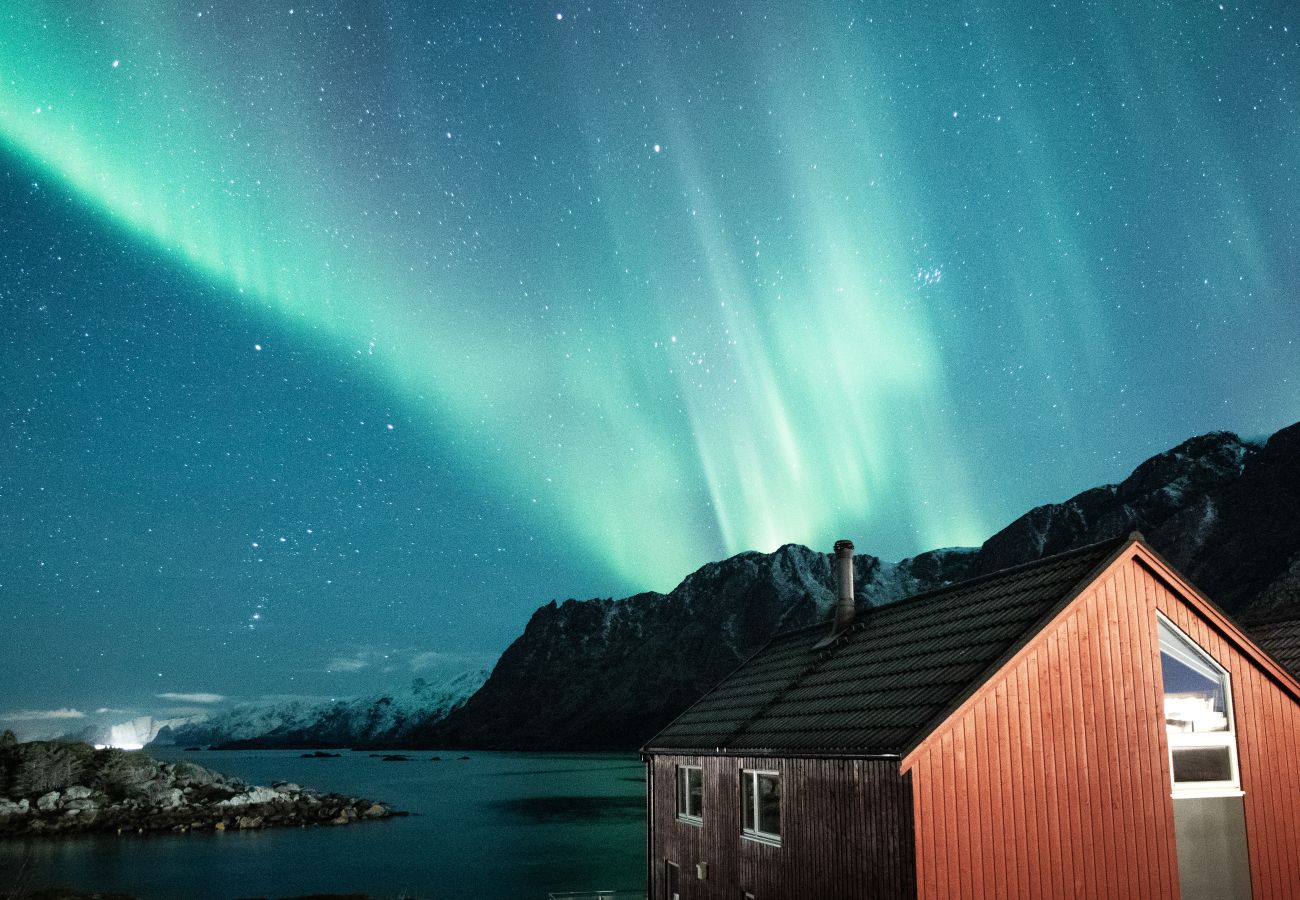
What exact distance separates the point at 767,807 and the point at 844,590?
5.09 m

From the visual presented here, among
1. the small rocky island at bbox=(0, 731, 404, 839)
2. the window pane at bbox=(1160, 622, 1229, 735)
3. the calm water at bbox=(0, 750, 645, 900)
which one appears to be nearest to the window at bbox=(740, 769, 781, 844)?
the window pane at bbox=(1160, 622, 1229, 735)

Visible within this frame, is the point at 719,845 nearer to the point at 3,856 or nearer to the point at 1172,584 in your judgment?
the point at 1172,584

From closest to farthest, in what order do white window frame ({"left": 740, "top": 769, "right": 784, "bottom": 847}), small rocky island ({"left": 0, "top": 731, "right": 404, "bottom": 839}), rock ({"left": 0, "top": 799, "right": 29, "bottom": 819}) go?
white window frame ({"left": 740, "top": 769, "right": 784, "bottom": 847}) → rock ({"left": 0, "top": 799, "right": 29, "bottom": 819}) → small rocky island ({"left": 0, "top": 731, "right": 404, "bottom": 839})

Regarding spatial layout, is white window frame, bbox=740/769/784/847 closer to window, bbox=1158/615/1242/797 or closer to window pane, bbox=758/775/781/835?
window pane, bbox=758/775/781/835

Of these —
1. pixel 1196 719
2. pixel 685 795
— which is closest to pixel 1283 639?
pixel 1196 719

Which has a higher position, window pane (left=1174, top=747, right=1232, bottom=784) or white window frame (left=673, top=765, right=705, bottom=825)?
window pane (left=1174, top=747, right=1232, bottom=784)

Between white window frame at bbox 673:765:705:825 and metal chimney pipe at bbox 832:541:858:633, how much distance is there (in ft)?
13.9

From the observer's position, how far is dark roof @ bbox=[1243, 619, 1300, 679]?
23.9 meters

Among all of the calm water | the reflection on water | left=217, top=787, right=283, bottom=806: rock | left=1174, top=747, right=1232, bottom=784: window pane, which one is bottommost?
the reflection on water

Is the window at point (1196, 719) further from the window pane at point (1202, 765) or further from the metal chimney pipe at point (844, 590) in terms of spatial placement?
the metal chimney pipe at point (844, 590)

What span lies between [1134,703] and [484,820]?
100324mm

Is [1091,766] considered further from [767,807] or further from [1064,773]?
[767,807]

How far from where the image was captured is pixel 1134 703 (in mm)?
15047

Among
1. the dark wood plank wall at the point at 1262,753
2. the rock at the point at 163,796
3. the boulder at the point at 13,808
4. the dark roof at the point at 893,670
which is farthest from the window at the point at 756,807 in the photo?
the rock at the point at 163,796
